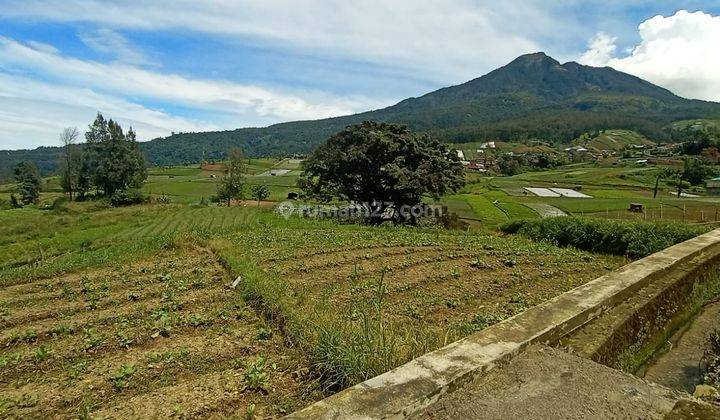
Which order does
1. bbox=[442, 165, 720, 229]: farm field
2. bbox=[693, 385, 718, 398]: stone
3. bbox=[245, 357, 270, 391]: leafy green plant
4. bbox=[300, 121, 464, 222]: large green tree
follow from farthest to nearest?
bbox=[442, 165, 720, 229]: farm field < bbox=[300, 121, 464, 222]: large green tree < bbox=[245, 357, 270, 391]: leafy green plant < bbox=[693, 385, 718, 398]: stone

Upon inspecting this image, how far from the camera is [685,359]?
3602 millimetres

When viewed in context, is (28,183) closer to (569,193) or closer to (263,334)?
(263,334)

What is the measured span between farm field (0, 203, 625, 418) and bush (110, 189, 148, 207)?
38.7 metres

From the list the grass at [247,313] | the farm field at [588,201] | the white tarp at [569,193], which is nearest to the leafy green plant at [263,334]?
the grass at [247,313]

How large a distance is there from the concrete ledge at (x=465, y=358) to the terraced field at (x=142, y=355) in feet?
6.77

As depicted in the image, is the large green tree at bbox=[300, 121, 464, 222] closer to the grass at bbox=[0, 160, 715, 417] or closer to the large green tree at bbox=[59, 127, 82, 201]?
the grass at bbox=[0, 160, 715, 417]

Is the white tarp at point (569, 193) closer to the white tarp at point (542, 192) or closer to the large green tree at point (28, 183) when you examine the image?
the white tarp at point (542, 192)

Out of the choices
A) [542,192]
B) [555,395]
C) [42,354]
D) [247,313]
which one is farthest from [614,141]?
[42,354]

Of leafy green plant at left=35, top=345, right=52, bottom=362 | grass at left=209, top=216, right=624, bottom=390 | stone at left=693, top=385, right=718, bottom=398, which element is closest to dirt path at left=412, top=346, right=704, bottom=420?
stone at left=693, top=385, right=718, bottom=398

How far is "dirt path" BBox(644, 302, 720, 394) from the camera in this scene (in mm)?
3260

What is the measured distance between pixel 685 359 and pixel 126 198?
53.9 metres

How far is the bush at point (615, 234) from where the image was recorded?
45.3ft

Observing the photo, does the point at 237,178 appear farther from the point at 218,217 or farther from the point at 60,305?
the point at 60,305

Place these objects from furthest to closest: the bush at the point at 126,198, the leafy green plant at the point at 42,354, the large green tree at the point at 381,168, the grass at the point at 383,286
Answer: the bush at the point at 126,198
the large green tree at the point at 381,168
the leafy green plant at the point at 42,354
the grass at the point at 383,286
